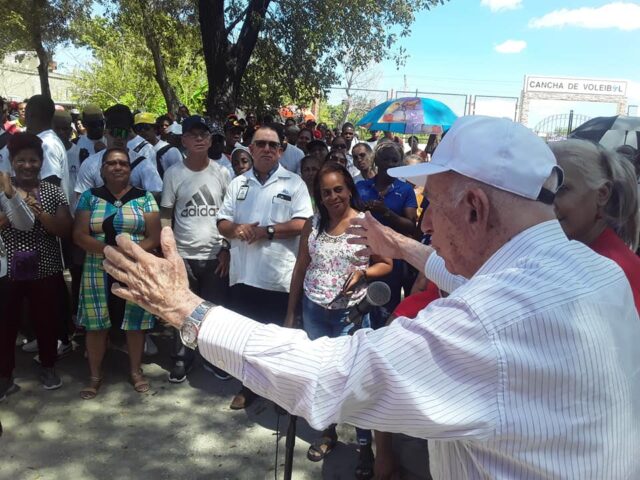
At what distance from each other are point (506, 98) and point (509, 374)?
2556 cm

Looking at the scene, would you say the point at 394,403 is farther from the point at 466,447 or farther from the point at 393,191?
the point at 393,191

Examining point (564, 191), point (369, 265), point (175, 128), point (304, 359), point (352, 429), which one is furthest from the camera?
point (175, 128)

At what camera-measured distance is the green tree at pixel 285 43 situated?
1005cm

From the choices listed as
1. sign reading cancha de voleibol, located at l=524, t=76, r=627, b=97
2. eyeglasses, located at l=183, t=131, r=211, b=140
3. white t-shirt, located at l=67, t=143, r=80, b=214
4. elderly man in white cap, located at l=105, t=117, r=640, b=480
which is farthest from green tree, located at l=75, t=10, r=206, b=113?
sign reading cancha de voleibol, located at l=524, t=76, r=627, b=97

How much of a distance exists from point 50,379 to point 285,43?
899 cm

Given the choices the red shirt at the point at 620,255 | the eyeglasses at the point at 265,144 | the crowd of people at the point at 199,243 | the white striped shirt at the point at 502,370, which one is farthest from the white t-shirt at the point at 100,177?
the white striped shirt at the point at 502,370

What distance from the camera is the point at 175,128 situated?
9.23 metres

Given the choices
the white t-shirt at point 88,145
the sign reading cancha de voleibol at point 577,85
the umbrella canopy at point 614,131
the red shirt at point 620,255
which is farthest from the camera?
the sign reading cancha de voleibol at point 577,85

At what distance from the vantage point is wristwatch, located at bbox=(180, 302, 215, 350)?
1.25m

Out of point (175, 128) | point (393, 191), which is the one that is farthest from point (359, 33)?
point (393, 191)

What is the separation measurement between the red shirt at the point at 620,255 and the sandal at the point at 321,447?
84.7 inches

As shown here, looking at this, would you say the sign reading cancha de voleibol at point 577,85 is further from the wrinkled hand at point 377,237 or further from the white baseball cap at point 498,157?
the white baseball cap at point 498,157

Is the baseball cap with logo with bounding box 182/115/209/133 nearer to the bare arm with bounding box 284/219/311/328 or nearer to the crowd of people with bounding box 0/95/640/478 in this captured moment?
the crowd of people with bounding box 0/95/640/478

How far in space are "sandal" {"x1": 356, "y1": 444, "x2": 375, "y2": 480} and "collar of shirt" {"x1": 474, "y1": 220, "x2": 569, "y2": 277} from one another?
240 centimetres
